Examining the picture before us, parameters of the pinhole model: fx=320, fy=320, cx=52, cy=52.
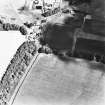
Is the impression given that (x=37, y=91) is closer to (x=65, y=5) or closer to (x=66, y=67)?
(x=66, y=67)

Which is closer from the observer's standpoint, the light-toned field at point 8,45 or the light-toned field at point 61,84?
the light-toned field at point 61,84

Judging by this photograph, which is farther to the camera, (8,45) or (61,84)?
(8,45)

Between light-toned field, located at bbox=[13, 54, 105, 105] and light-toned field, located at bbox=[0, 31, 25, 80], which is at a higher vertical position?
light-toned field, located at bbox=[0, 31, 25, 80]

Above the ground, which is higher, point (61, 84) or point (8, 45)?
point (8, 45)

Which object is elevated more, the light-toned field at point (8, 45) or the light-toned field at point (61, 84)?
the light-toned field at point (8, 45)

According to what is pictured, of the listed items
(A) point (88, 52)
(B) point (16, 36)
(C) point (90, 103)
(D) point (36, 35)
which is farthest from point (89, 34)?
(C) point (90, 103)

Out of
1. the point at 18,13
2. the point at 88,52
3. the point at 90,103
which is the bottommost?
the point at 90,103

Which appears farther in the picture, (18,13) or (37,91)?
(18,13)

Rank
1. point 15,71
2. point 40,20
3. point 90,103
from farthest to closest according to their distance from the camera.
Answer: point 40,20, point 15,71, point 90,103
